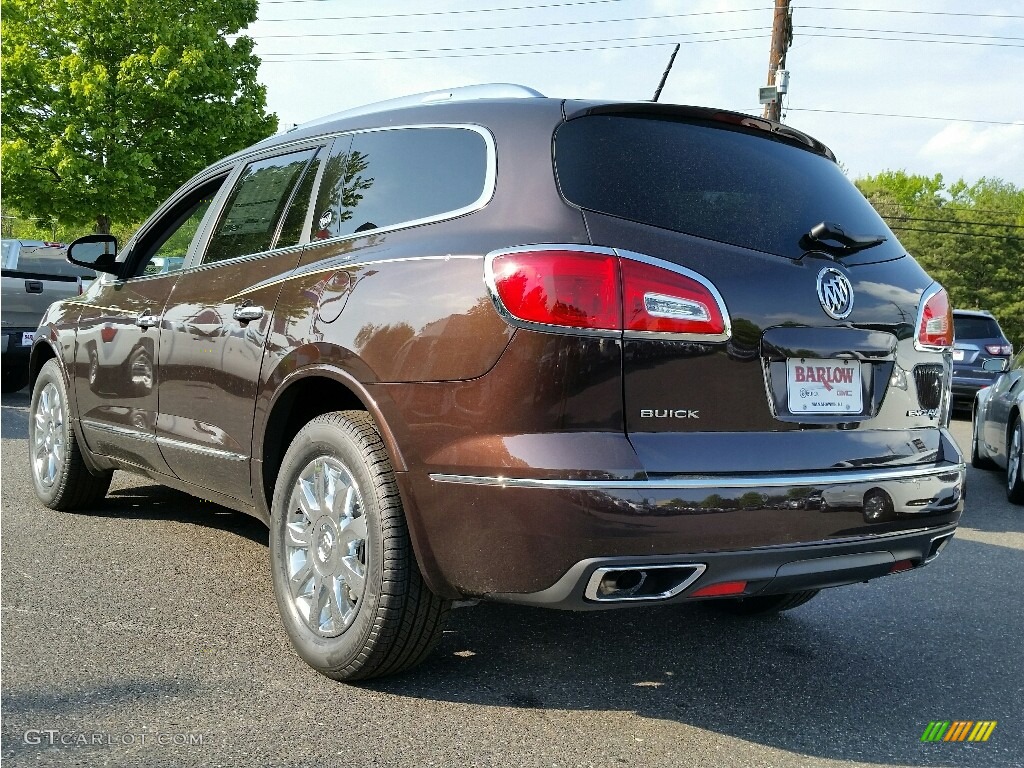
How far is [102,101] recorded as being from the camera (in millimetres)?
28094

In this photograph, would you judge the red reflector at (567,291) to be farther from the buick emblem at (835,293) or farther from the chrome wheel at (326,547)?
the chrome wheel at (326,547)

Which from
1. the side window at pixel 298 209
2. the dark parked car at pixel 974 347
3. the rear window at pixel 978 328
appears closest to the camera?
the side window at pixel 298 209

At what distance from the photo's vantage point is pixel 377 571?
126 inches

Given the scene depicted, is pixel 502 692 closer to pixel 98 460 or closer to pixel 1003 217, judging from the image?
pixel 98 460

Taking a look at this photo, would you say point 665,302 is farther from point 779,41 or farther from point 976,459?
point 779,41

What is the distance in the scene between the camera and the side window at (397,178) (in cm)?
338

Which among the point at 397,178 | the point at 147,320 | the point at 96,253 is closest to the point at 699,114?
the point at 397,178

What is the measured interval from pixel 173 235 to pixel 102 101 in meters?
25.5

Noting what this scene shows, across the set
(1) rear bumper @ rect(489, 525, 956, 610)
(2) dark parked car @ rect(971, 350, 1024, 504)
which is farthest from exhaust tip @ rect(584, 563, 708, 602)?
(2) dark parked car @ rect(971, 350, 1024, 504)

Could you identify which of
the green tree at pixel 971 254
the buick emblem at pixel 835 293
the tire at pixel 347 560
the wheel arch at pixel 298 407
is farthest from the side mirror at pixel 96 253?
the green tree at pixel 971 254

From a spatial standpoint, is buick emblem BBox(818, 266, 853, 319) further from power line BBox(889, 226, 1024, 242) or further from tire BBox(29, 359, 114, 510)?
power line BBox(889, 226, 1024, 242)

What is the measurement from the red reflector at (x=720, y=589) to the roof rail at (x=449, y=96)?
1.60 meters

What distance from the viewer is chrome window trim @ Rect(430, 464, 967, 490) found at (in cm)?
281

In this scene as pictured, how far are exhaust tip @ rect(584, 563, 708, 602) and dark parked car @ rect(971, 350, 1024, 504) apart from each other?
620 cm
